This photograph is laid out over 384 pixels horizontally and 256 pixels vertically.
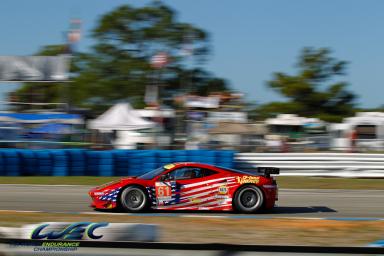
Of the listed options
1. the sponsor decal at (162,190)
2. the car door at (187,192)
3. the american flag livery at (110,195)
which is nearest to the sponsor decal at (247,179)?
the car door at (187,192)

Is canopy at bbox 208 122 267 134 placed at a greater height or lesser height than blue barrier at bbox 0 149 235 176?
greater

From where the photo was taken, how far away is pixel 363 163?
19750 millimetres

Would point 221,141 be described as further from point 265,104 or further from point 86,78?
point 265,104

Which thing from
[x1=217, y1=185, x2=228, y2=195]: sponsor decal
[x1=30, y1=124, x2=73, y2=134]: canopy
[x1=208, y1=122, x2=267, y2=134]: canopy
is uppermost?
[x1=208, y1=122, x2=267, y2=134]: canopy

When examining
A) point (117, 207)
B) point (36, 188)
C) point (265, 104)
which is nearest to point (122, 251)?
point (117, 207)

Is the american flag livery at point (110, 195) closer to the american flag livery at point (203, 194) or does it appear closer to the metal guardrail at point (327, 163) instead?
the american flag livery at point (203, 194)

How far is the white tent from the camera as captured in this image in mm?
27578

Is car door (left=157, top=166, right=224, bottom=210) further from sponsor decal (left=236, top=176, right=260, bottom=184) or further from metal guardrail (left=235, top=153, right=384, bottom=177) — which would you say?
metal guardrail (left=235, top=153, right=384, bottom=177)

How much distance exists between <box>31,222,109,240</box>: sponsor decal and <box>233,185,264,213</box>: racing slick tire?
5.76 metres

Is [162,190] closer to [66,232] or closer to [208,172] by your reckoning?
[208,172]

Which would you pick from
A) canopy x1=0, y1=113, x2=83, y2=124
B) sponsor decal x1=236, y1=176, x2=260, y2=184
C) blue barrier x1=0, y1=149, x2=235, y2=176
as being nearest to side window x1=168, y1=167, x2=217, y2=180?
sponsor decal x1=236, y1=176, x2=260, y2=184

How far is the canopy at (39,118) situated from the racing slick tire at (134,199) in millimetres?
15211

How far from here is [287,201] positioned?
13297mm

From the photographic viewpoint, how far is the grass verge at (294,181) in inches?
672
